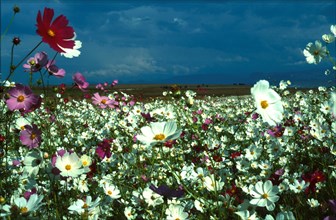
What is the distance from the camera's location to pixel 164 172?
3.46m

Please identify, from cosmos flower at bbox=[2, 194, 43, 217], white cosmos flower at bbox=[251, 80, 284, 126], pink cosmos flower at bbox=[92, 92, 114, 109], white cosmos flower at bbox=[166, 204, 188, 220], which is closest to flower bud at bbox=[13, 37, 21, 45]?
pink cosmos flower at bbox=[92, 92, 114, 109]

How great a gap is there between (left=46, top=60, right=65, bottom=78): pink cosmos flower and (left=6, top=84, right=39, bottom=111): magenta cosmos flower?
0.99ft

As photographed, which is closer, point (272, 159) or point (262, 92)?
point (262, 92)

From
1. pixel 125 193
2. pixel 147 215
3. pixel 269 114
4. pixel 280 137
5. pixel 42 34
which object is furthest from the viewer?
pixel 280 137

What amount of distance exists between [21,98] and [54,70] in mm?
358

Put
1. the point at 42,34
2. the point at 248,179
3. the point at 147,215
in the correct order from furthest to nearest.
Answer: the point at 248,179, the point at 147,215, the point at 42,34

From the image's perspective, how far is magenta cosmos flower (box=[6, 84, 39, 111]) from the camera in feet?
6.64

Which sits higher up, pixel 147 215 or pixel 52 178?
pixel 52 178

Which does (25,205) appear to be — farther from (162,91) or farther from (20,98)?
(162,91)

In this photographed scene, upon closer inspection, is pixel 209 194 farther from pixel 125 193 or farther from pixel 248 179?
pixel 125 193

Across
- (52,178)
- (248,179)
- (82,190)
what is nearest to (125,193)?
(82,190)

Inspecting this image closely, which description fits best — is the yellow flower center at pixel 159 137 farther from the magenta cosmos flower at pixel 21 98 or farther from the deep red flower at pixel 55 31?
the magenta cosmos flower at pixel 21 98

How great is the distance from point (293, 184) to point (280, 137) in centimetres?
137

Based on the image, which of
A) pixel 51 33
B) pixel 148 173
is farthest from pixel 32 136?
pixel 148 173
